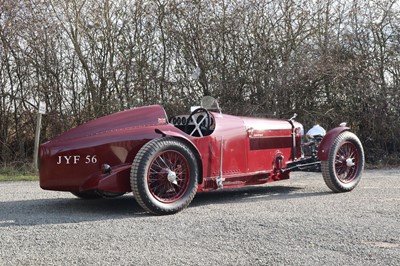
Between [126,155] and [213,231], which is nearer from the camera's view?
[213,231]

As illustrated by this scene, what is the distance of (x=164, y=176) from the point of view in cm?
561

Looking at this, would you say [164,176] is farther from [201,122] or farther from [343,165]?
[343,165]

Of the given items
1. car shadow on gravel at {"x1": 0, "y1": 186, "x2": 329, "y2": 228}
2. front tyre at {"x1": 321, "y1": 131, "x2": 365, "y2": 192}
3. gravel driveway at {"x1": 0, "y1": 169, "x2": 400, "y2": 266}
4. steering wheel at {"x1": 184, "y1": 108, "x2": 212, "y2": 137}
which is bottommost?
gravel driveway at {"x1": 0, "y1": 169, "x2": 400, "y2": 266}

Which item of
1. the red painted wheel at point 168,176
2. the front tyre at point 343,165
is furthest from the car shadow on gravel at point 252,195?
the red painted wheel at point 168,176

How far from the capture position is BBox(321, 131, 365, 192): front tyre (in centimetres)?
695

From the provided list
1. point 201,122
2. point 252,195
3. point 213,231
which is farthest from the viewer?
point 252,195

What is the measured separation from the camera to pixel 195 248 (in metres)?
3.99

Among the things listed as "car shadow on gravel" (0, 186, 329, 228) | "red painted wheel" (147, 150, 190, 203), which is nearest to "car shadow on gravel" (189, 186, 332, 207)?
"car shadow on gravel" (0, 186, 329, 228)

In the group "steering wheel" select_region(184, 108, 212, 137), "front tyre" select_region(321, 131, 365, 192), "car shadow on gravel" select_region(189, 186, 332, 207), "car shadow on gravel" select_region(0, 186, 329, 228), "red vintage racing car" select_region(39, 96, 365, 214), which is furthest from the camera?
"front tyre" select_region(321, 131, 365, 192)

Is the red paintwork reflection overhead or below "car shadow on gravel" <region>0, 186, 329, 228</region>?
overhead

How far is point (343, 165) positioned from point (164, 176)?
10.2 ft

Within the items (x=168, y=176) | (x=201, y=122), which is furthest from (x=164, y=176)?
(x=201, y=122)

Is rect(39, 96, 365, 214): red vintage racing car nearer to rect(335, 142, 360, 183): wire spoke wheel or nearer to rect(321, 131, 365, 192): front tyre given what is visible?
rect(321, 131, 365, 192): front tyre

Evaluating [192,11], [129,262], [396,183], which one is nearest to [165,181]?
[129,262]
